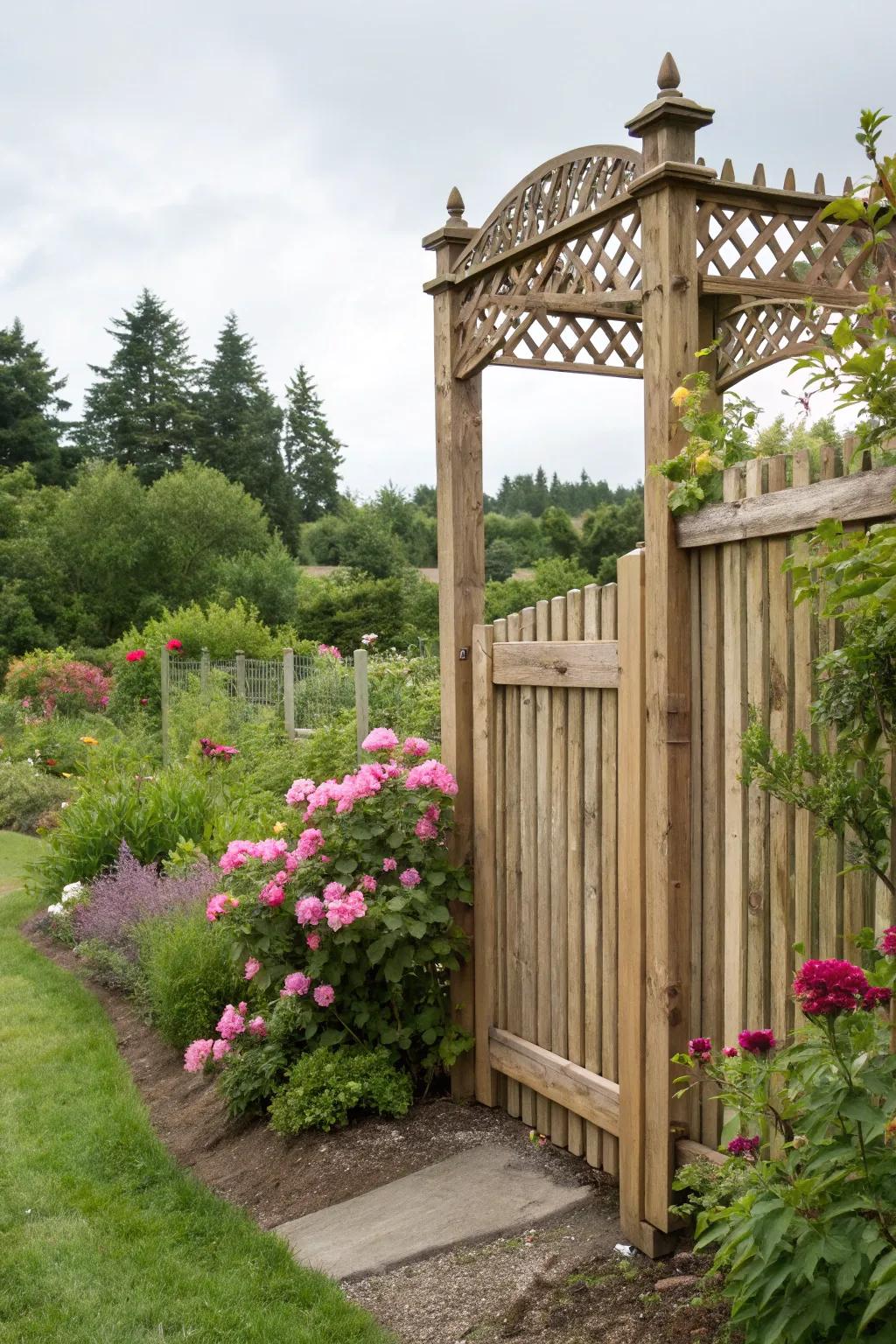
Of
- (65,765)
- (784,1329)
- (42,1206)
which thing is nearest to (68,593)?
(65,765)

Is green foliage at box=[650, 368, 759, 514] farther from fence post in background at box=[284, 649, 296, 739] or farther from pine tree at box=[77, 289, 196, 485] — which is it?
pine tree at box=[77, 289, 196, 485]

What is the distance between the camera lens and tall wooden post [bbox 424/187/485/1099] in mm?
4273

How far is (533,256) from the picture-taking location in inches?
149

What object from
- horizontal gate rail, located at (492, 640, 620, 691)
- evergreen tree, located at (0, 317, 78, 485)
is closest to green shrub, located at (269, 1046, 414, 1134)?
horizontal gate rail, located at (492, 640, 620, 691)

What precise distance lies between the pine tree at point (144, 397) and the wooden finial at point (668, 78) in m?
39.8

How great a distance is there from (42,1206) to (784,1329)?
274 cm

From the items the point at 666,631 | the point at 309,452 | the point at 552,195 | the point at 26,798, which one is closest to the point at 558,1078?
the point at 666,631

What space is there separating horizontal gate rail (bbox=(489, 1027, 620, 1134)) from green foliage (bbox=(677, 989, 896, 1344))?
1.27 meters

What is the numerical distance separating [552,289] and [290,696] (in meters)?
7.99

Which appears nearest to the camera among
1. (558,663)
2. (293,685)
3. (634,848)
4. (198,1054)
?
(634,848)

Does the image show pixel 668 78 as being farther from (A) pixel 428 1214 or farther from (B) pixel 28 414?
(B) pixel 28 414

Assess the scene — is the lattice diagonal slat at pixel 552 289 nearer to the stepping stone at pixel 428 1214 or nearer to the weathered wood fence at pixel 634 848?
the weathered wood fence at pixel 634 848

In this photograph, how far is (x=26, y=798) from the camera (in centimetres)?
1189

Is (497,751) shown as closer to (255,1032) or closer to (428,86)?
(255,1032)
